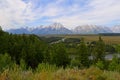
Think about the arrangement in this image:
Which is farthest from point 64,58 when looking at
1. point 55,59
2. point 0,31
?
point 0,31

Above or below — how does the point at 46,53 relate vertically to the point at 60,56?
above

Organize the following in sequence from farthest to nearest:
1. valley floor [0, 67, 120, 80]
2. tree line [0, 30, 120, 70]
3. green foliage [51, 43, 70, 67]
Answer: tree line [0, 30, 120, 70] < green foliage [51, 43, 70, 67] < valley floor [0, 67, 120, 80]

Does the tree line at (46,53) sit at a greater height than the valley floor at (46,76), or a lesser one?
lesser

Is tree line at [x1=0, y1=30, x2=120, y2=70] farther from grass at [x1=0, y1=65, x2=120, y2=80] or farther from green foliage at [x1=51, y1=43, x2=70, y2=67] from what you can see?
grass at [x1=0, y1=65, x2=120, y2=80]

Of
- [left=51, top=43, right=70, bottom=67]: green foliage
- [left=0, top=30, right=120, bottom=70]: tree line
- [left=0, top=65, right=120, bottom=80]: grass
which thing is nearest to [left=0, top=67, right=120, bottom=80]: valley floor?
[left=0, top=65, right=120, bottom=80]: grass

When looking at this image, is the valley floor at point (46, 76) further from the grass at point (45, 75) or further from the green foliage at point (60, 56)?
the green foliage at point (60, 56)

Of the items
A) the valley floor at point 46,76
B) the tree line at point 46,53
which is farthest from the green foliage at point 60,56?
the valley floor at point 46,76

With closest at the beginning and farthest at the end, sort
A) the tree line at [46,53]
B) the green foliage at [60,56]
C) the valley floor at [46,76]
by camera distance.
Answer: the valley floor at [46,76]
the green foliage at [60,56]
the tree line at [46,53]

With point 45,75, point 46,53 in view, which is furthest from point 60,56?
point 45,75

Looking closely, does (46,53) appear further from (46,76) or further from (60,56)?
(46,76)

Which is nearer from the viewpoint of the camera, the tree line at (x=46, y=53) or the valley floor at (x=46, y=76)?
the valley floor at (x=46, y=76)

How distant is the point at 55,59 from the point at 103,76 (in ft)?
191

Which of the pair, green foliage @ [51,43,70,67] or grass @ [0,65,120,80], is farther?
green foliage @ [51,43,70,67]

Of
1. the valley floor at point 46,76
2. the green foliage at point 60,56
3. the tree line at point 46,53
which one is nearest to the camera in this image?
the valley floor at point 46,76
